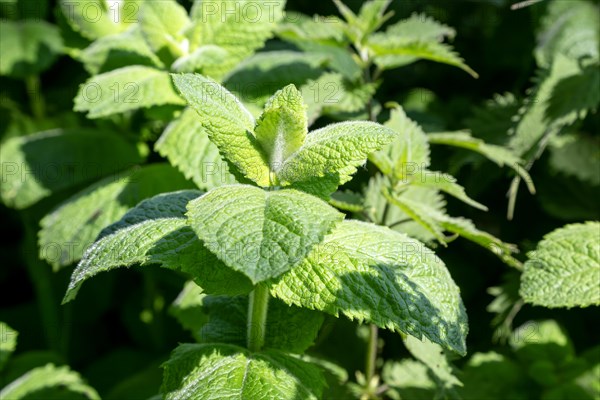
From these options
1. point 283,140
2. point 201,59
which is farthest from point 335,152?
point 201,59

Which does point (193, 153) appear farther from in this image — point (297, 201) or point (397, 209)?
point (297, 201)

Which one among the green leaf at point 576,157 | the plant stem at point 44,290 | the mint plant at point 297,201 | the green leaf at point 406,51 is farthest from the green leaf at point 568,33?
the plant stem at point 44,290

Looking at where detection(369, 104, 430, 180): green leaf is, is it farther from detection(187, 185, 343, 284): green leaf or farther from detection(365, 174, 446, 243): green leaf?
detection(187, 185, 343, 284): green leaf

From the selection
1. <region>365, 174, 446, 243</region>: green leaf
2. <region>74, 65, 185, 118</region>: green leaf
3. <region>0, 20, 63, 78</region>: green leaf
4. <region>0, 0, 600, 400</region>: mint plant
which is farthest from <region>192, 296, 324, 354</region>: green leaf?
<region>0, 20, 63, 78</region>: green leaf

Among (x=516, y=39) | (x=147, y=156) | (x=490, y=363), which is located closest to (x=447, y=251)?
(x=490, y=363)

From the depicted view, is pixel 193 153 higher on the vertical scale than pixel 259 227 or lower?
lower

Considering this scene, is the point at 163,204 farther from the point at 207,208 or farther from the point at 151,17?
the point at 151,17

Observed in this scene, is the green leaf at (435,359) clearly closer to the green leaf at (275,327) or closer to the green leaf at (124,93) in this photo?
the green leaf at (275,327)
